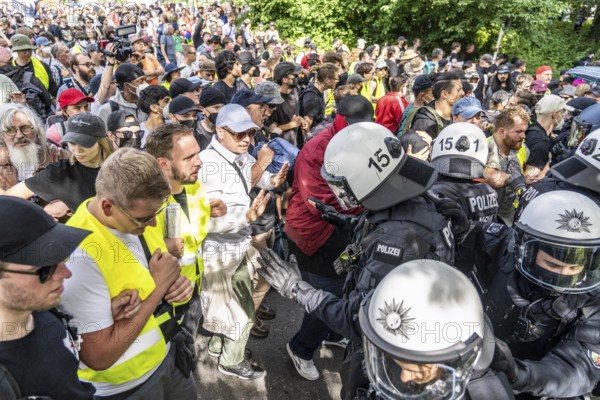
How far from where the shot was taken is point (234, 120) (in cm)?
332

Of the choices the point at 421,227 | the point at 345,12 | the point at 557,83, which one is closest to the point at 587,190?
the point at 421,227

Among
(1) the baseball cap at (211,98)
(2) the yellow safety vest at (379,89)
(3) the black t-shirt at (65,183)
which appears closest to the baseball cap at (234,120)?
(3) the black t-shirt at (65,183)

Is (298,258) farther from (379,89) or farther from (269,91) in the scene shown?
(379,89)

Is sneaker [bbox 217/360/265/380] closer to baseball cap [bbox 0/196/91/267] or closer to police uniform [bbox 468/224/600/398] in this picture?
police uniform [bbox 468/224/600/398]

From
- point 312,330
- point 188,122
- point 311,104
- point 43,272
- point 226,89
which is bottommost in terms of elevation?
point 312,330

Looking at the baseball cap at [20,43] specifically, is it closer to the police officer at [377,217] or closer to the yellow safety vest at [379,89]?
the yellow safety vest at [379,89]

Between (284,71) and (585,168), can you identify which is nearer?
(585,168)

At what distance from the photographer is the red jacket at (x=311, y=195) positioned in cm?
347

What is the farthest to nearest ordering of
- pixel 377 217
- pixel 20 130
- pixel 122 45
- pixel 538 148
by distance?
pixel 122 45 < pixel 538 148 < pixel 20 130 < pixel 377 217

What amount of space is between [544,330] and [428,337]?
964mm

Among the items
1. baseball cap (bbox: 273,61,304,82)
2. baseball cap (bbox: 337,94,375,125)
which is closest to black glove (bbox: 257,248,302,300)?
baseball cap (bbox: 337,94,375,125)

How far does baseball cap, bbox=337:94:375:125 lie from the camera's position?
3.79 m

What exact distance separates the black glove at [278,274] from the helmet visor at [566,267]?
122cm

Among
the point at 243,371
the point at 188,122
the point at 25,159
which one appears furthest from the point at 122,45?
the point at 243,371
